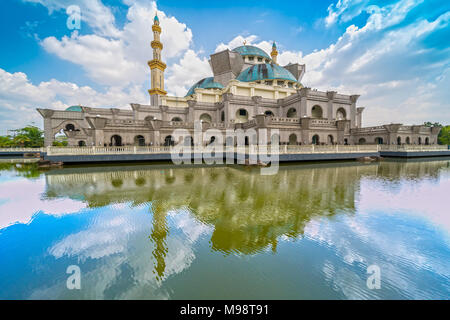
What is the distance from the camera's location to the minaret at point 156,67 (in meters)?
32.5

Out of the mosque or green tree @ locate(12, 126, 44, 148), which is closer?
the mosque

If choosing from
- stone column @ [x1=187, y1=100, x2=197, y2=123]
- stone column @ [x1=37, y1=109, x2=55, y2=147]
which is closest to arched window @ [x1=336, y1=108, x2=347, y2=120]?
stone column @ [x1=187, y1=100, x2=197, y2=123]

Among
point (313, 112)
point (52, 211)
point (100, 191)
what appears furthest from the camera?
point (313, 112)

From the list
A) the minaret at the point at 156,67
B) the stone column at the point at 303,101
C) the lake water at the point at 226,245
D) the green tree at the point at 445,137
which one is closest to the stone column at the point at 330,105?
the stone column at the point at 303,101

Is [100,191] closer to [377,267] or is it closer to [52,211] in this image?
[52,211]

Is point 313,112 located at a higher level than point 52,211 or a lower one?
higher

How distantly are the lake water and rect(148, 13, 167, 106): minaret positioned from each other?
28809mm

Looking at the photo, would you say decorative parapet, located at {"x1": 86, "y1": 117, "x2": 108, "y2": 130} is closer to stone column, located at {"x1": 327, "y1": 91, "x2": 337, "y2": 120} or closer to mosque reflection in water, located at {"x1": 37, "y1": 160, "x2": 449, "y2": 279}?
mosque reflection in water, located at {"x1": 37, "y1": 160, "x2": 449, "y2": 279}

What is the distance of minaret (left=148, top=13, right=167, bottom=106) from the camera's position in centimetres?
3247

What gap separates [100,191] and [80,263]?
5.77 metres

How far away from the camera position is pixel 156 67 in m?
33.0
